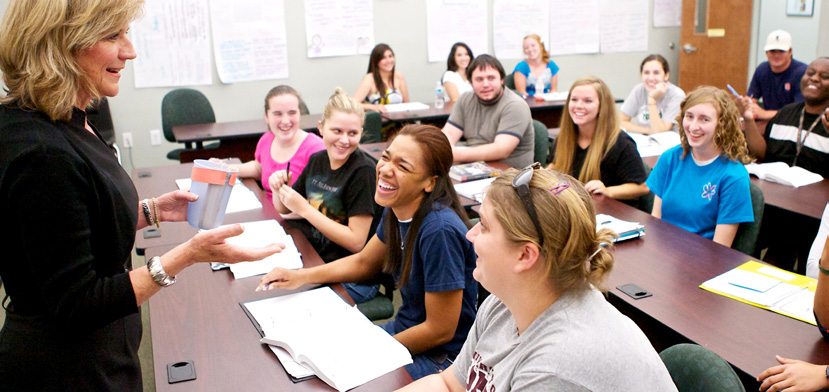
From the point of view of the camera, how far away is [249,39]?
5988 mm

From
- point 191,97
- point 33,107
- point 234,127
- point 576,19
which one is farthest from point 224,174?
point 576,19

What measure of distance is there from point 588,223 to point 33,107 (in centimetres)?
106

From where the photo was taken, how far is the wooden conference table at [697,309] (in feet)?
5.16

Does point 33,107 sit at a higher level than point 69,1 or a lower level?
lower

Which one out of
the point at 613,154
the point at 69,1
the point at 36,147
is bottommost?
the point at 613,154

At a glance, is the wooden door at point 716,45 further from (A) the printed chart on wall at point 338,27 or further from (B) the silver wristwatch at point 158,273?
(B) the silver wristwatch at point 158,273

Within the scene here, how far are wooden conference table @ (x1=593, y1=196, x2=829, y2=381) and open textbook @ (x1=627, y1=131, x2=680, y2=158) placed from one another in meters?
1.47

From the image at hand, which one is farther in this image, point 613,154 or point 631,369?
point 613,154

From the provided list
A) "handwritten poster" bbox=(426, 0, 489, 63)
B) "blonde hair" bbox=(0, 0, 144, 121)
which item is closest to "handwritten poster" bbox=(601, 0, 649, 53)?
"handwritten poster" bbox=(426, 0, 489, 63)

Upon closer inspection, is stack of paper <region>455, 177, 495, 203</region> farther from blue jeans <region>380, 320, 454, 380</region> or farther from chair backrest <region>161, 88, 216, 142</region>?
chair backrest <region>161, 88, 216, 142</region>

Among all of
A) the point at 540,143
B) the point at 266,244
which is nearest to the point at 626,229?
the point at 266,244

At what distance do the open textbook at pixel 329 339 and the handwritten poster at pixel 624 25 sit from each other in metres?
6.45

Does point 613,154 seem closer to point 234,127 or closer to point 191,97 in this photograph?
point 234,127

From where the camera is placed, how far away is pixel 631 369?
40.8 inches
